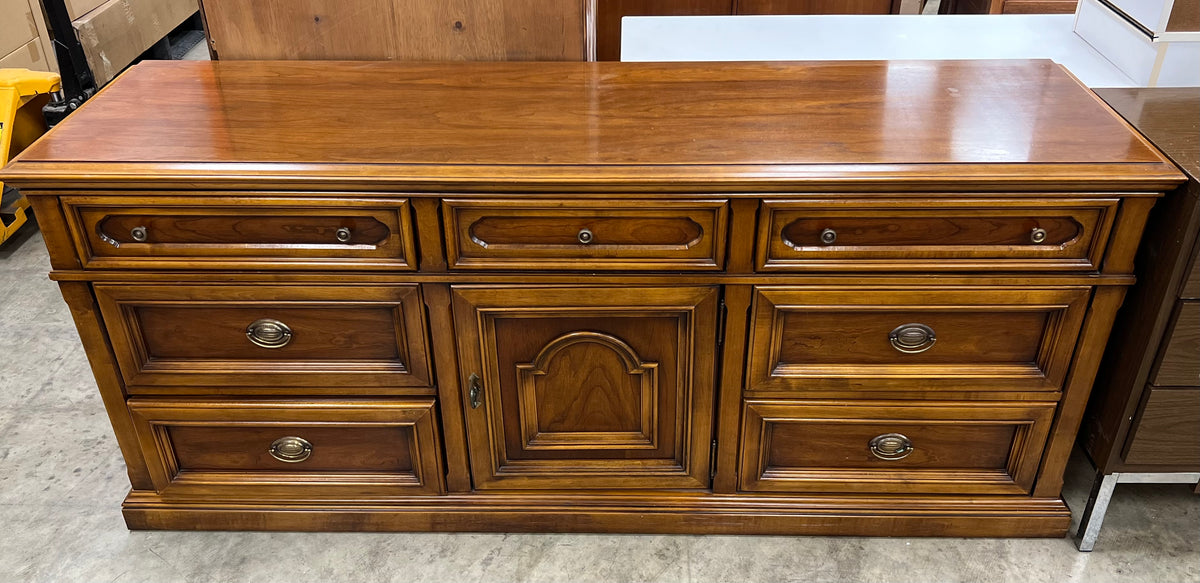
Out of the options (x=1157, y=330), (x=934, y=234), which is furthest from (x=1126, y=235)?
(x=934, y=234)

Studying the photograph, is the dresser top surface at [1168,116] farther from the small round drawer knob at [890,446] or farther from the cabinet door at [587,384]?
the cabinet door at [587,384]

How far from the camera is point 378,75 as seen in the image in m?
1.72

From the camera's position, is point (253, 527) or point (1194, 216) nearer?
point (1194, 216)

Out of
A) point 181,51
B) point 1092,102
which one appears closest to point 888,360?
point 1092,102

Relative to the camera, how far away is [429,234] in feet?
4.63

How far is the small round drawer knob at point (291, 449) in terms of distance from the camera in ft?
5.47

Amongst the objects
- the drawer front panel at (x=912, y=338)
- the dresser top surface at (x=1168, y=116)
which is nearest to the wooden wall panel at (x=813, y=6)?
the dresser top surface at (x=1168, y=116)

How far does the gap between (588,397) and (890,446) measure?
55 cm

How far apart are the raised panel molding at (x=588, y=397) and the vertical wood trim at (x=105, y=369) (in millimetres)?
703

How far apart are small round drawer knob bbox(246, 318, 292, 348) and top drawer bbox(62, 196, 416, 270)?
0.12 metres

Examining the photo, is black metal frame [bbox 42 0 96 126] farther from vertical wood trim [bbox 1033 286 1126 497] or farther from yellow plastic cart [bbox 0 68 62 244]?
vertical wood trim [bbox 1033 286 1126 497]

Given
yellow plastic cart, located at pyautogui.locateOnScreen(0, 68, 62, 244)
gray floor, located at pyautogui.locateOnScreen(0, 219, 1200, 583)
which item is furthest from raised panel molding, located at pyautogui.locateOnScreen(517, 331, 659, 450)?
yellow plastic cart, located at pyautogui.locateOnScreen(0, 68, 62, 244)

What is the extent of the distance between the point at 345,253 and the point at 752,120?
0.69 m

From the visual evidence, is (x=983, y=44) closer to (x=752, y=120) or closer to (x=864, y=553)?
(x=752, y=120)
